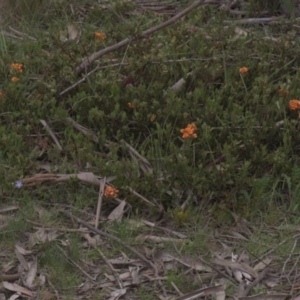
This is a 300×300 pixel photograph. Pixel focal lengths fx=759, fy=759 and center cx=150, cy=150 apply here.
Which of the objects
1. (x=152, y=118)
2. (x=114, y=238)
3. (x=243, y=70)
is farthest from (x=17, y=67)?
(x=114, y=238)

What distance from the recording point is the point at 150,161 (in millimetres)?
4371

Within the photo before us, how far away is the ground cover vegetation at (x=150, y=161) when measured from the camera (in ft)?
12.3

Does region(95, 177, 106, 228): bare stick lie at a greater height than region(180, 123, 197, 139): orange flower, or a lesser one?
lesser

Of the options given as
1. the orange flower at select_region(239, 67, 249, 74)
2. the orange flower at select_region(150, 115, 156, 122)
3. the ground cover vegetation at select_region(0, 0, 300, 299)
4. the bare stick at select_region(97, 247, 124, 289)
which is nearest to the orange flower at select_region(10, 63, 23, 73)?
the ground cover vegetation at select_region(0, 0, 300, 299)

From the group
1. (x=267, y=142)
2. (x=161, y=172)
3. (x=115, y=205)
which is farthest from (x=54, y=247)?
(x=267, y=142)

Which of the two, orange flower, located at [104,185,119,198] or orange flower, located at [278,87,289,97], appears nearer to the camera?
orange flower, located at [104,185,119,198]

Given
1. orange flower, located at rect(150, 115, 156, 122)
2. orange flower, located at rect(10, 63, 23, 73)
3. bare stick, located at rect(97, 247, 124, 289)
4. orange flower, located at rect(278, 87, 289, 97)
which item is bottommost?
bare stick, located at rect(97, 247, 124, 289)

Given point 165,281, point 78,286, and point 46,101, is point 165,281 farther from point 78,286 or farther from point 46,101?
point 46,101

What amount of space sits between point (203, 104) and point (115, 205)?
3.31ft

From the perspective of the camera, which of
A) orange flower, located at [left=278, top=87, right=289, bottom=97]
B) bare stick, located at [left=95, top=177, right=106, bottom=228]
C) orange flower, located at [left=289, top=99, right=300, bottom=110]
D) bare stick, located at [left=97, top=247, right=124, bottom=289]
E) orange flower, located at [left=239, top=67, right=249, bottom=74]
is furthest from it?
orange flower, located at [left=239, top=67, right=249, bottom=74]

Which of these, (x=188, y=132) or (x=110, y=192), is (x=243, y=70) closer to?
(x=188, y=132)

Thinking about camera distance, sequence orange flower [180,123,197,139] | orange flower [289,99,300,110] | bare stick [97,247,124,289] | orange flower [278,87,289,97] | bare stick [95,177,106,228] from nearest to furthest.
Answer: bare stick [97,247,124,289], bare stick [95,177,106,228], orange flower [180,123,197,139], orange flower [289,99,300,110], orange flower [278,87,289,97]

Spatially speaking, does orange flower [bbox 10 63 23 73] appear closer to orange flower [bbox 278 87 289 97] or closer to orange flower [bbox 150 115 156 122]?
orange flower [bbox 150 115 156 122]

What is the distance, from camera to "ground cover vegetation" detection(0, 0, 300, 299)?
147 inches
